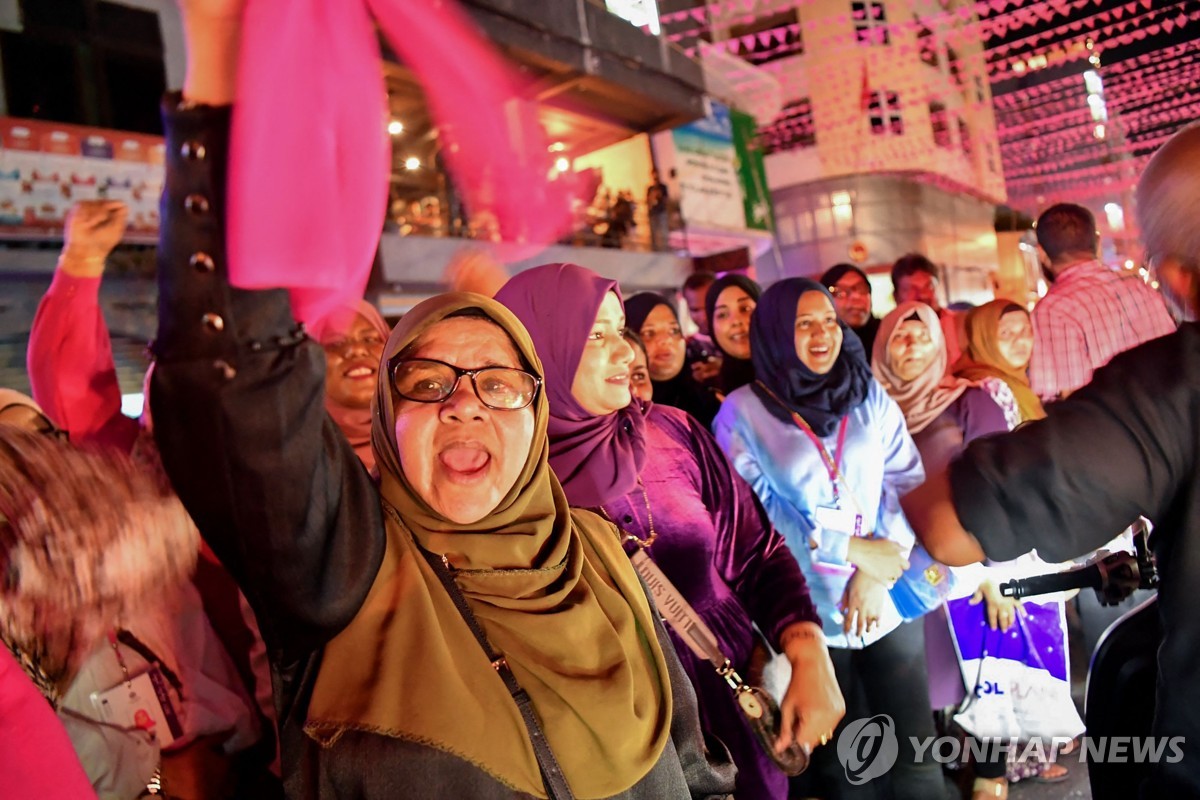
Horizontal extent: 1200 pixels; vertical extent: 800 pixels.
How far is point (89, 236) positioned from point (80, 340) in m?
0.33

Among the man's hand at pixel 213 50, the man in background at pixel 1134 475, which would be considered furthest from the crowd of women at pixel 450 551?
the man in background at pixel 1134 475

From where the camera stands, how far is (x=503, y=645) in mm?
1250

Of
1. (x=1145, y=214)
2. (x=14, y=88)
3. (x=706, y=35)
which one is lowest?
(x=1145, y=214)

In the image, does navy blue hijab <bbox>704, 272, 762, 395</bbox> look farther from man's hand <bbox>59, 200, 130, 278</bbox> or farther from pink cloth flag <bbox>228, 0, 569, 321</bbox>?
pink cloth flag <bbox>228, 0, 569, 321</bbox>

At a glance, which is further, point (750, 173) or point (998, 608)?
point (750, 173)

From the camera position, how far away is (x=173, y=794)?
1719 millimetres

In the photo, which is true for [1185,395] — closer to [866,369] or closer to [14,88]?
[866,369]

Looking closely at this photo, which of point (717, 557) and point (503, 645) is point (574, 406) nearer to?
point (717, 557)

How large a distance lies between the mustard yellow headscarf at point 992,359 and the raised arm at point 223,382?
144 inches

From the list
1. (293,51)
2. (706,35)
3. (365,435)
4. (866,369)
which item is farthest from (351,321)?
(706,35)

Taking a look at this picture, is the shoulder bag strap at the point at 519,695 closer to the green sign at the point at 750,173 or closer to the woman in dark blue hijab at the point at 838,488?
the woman in dark blue hijab at the point at 838,488

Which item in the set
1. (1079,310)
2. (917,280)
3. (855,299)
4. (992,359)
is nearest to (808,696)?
(992,359)

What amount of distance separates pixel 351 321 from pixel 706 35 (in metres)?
19.2

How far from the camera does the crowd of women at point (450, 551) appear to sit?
90 centimetres
